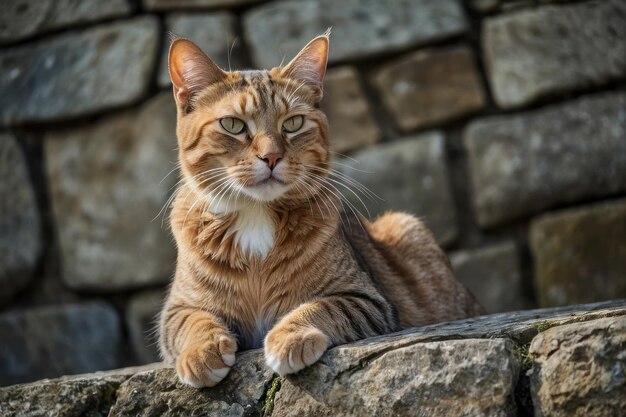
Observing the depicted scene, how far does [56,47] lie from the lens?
5.18 metres

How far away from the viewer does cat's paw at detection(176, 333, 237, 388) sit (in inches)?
111

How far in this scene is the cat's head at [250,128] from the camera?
314 centimetres

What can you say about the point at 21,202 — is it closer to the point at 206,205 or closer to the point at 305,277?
the point at 206,205

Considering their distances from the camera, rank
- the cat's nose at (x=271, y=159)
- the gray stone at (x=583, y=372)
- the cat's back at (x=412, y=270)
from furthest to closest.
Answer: the cat's back at (x=412, y=270) → the cat's nose at (x=271, y=159) → the gray stone at (x=583, y=372)

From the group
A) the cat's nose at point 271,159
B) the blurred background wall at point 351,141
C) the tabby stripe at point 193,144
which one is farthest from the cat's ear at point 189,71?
the blurred background wall at point 351,141

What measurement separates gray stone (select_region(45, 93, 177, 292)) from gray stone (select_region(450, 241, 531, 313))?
175 centimetres

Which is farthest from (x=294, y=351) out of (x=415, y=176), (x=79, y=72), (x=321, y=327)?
(x=79, y=72)

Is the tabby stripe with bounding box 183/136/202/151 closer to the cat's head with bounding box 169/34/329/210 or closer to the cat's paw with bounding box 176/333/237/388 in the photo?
the cat's head with bounding box 169/34/329/210

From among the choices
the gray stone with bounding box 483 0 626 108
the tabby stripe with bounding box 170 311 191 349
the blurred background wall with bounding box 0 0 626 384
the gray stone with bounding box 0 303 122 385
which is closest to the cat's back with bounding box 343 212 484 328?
the blurred background wall with bounding box 0 0 626 384

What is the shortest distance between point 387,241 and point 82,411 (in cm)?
177

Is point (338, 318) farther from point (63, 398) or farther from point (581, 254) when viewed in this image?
point (581, 254)

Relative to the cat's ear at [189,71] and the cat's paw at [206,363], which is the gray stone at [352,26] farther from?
the cat's paw at [206,363]

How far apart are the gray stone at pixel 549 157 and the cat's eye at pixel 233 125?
2.02 metres

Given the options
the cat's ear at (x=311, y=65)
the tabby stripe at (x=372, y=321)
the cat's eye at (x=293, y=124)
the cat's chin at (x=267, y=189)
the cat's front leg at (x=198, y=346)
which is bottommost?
the tabby stripe at (x=372, y=321)
